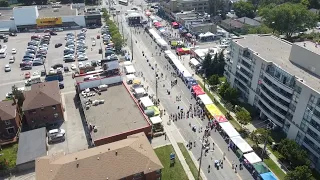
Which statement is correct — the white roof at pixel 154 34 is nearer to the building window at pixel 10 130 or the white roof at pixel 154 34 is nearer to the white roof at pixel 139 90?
the white roof at pixel 139 90

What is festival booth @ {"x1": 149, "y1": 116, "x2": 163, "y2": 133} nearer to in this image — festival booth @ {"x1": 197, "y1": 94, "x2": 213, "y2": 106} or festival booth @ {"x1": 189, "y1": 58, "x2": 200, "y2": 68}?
festival booth @ {"x1": 197, "y1": 94, "x2": 213, "y2": 106}

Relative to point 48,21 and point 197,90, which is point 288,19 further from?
point 48,21

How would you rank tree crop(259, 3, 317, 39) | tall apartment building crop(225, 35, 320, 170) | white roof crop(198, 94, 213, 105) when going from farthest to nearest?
tree crop(259, 3, 317, 39) < white roof crop(198, 94, 213, 105) < tall apartment building crop(225, 35, 320, 170)

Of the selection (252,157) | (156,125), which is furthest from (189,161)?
(156,125)

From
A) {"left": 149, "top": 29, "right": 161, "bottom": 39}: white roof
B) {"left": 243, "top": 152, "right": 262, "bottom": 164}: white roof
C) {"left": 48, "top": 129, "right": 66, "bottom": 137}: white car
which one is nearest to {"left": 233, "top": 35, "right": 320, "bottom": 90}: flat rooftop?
{"left": 243, "top": 152, "right": 262, "bottom": 164}: white roof

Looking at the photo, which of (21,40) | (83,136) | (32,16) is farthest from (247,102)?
(32,16)

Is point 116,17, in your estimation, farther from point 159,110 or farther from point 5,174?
point 5,174
